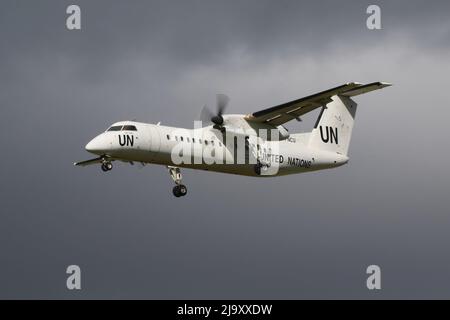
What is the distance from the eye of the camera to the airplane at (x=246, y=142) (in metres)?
22.0

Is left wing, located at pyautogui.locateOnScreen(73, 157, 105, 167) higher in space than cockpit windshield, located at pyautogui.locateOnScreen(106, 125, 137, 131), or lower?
lower

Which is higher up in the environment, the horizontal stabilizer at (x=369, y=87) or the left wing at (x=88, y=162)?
the horizontal stabilizer at (x=369, y=87)

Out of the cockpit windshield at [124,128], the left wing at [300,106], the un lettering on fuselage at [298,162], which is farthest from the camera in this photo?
the un lettering on fuselage at [298,162]

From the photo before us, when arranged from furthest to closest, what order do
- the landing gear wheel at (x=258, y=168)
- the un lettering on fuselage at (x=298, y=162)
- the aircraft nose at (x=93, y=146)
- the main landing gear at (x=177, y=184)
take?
the un lettering on fuselage at (x=298, y=162) → the landing gear wheel at (x=258, y=168) → the main landing gear at (x=177, y=184) → the aircraft nose at (x=93, y=146)

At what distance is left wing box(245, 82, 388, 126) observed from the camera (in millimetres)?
23062

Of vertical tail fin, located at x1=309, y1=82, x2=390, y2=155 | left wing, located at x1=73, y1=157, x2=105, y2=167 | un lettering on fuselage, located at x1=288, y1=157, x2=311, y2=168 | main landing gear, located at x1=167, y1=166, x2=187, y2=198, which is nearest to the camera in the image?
main landing gear, located at x1=167, y1=166, x2=187, y2=198

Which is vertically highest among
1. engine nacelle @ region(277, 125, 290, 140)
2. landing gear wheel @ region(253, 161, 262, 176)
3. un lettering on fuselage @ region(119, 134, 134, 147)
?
engine nacelle @ region(277, 125, 290, 140)

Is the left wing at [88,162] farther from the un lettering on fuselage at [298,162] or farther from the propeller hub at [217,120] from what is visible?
the un lettering on fuselage at [298,162]

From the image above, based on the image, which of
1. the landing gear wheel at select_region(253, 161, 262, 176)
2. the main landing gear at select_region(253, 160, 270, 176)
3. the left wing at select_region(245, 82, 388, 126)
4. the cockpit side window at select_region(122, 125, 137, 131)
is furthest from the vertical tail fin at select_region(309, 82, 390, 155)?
the cockpit side window at select_region(122, 125, 137, 131)

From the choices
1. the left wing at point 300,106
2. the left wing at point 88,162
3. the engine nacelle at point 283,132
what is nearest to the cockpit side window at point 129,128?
the left wing at point 300,106

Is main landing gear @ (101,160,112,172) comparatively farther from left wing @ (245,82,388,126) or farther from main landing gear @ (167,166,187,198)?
left wing @ (245,82,388,126)
